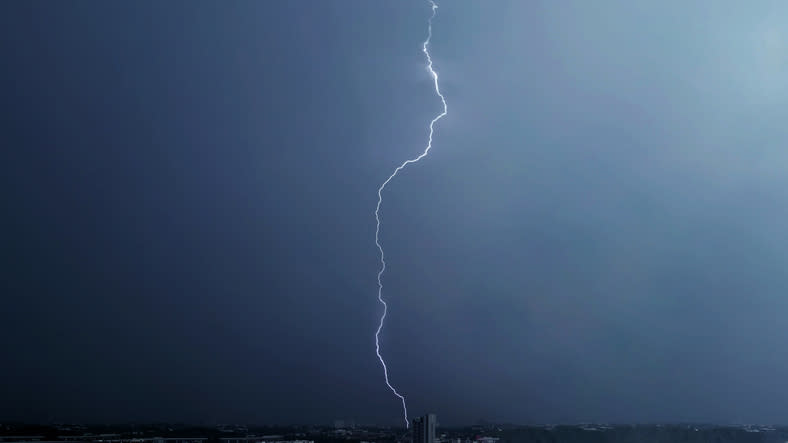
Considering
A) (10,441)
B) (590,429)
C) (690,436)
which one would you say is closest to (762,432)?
(690,436)

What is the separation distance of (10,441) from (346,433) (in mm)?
8548

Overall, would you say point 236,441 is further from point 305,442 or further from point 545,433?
point 545,433

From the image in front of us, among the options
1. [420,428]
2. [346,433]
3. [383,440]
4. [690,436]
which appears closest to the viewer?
[420,428]

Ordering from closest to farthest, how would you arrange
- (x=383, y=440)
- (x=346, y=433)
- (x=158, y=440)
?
(x=158, y=440)
(x=383, y=440)
(x=346, y=433)

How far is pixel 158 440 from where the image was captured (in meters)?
14.3

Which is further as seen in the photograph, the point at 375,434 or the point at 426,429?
the point at 375,434

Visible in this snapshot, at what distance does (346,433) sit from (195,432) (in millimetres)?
4042

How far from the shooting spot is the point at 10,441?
41.1 ft

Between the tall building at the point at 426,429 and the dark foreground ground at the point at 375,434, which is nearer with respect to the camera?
the tall building at the point at 426,429

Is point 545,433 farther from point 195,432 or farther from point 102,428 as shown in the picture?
point 102,428

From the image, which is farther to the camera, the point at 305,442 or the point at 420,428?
the point at 305,442

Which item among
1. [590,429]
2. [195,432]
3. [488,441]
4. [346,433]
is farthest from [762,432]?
[195,432]

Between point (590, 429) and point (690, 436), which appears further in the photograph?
point (590, 429)

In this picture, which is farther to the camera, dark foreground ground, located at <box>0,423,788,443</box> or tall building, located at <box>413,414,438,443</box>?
dark foreground ground, located at <box>0,423,788,443</box>
